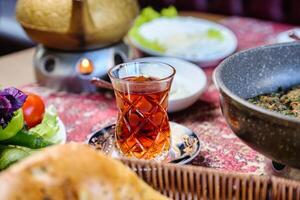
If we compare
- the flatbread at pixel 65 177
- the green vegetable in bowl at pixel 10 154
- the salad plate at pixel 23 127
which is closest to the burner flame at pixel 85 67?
the salad plate at pixel 23 127

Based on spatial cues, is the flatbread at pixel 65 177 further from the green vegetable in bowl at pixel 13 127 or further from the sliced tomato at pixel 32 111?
the sliced tomato at pixel 32 111

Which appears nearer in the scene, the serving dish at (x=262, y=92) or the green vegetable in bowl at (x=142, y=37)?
the serving dish at (x=262, y=92)

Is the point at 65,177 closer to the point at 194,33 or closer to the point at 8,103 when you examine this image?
the point at 8,103

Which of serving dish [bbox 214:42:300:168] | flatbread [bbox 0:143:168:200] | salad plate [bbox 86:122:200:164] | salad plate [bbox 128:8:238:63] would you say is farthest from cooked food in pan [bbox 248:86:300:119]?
salad plate [bbox 128:8:238:63]

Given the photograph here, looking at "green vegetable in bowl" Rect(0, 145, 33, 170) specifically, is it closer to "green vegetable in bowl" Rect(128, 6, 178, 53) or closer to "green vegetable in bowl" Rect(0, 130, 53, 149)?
"green vegetable in bowl" Rect(0, 130, 53, 149)

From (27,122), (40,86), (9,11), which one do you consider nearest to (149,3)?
(9,11)

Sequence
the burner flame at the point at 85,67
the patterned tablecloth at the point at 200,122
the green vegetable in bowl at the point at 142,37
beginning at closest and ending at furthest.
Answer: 1. the patterned tablecloth at the point at 200,122
2. the burner flame at the point at 85,67
3. the green vegetable in bowl at the point at 142,37
